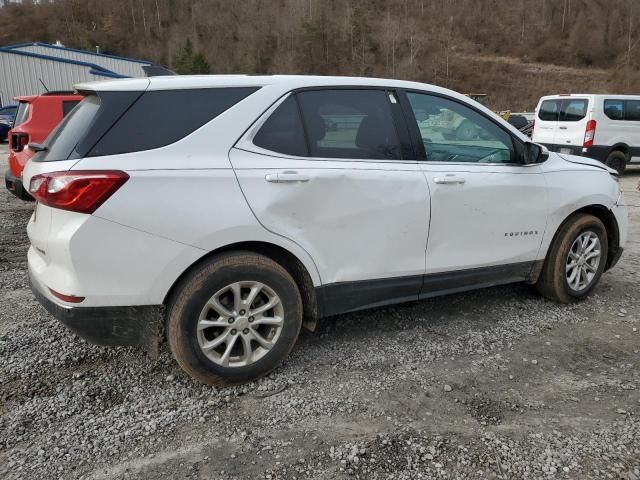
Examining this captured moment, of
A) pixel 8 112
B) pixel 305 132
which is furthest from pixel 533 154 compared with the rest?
pixel 8 112

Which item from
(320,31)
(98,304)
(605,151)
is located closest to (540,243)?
(98,304)

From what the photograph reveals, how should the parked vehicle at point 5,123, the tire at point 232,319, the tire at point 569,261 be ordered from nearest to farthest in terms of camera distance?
the tire at point 232,319, the tire at point 569,261, the parked vehicle at point 5,123

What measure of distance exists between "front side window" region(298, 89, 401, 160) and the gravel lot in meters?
1.31

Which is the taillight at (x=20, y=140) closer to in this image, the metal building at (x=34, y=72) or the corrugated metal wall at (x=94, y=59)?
the metal building at (x=34, y=72)

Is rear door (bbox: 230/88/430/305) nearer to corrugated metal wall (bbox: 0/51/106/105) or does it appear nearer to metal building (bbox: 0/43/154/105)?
metal building (bbox: 0/43/154/105)

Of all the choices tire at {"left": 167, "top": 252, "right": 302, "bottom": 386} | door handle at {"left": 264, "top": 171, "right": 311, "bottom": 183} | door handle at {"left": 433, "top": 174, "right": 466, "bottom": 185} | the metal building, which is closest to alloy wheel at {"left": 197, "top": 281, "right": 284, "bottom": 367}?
tire at {"left": 167, "top": 252, "right": 302, "bottom": 386}

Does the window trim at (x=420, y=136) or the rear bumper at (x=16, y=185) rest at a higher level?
the window trim at (x=420, y=136)

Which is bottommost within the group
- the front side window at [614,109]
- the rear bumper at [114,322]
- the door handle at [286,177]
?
the rear bumper at [114,322]

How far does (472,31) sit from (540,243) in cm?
9154

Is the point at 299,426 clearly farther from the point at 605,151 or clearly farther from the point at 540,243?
the point at 605,151

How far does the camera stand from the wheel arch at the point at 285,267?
2779 millimetres

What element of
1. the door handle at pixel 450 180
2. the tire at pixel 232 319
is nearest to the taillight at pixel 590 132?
the door handle at pixel 450 180

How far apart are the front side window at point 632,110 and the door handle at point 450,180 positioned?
11338 mm

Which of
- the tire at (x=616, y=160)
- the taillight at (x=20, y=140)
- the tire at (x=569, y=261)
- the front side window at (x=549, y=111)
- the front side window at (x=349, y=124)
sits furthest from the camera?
the front side window at (x=549, y=111)
